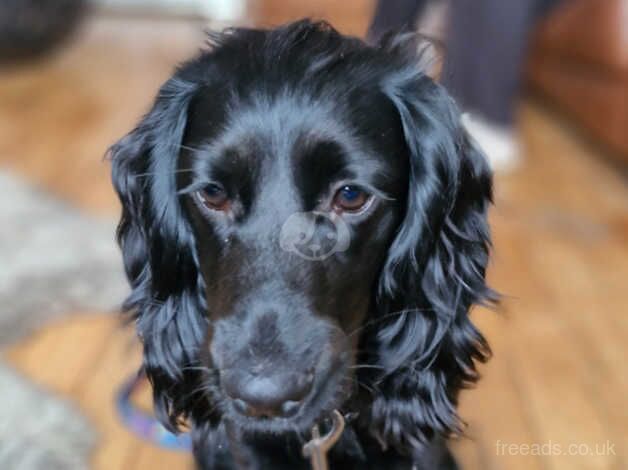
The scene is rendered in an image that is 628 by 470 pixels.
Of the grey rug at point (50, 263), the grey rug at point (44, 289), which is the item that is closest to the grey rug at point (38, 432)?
the grey rug at point (44, 289)

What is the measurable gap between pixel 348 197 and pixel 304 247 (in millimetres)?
89

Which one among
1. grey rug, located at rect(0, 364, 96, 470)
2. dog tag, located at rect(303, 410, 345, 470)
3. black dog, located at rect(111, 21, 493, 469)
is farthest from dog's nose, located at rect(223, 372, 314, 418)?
grey rug, located at rect(0, 364, 96, 470)

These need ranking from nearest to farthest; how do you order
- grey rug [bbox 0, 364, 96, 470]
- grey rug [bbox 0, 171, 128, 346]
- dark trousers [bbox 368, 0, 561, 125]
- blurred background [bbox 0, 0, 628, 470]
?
grey rug [bbox 0, 364, 96, 470]
blurred background [bbox 0, 0, 628, 470]
grey rug [bbox 0, 171, 128, 346]
dark trousers [bbox 368, 0, 561, 125]

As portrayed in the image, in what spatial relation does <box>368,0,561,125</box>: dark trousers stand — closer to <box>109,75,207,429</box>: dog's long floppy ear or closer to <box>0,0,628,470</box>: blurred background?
<box>0,0,628,470</box>: blurred background

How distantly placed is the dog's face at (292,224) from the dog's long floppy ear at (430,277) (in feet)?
0.12

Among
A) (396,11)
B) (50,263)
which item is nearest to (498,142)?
(396,11)

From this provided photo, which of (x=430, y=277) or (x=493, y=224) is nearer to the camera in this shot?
(x=430, y=277)

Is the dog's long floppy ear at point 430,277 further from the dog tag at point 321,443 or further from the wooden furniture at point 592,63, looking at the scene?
the wooden furniture at point 592,63

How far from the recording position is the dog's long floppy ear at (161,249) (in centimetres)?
130

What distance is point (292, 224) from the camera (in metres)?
1.14

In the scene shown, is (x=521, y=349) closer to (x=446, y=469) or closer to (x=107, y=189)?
(x=446, y=469)

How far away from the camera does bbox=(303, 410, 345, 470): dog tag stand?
48.8 inches

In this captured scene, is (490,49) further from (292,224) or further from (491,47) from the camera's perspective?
(292,224)

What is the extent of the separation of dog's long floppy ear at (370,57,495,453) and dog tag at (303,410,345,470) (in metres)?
0.09
